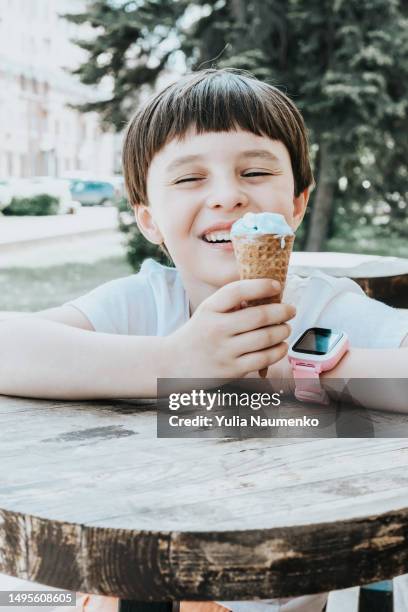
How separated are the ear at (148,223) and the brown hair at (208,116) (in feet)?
0.15

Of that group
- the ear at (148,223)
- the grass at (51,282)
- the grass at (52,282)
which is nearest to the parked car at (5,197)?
the grass at (52,282)

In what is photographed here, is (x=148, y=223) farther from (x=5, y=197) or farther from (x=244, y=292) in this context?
(x=5, y=197)

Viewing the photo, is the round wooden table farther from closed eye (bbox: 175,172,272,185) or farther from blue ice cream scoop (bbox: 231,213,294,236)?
closed eye (bbox: 175,172,272,185)

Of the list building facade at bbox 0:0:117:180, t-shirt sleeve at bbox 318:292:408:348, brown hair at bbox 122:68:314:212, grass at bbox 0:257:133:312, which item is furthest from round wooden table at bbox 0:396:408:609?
building facade at bbox 0:0:117:180

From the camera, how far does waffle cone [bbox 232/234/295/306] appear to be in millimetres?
1116

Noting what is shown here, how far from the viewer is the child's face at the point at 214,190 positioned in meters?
1.42

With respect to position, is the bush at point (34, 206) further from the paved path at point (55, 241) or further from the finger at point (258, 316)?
the finger at point (258, 316)

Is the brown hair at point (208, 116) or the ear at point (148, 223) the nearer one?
the brown hair at point (208, 116)

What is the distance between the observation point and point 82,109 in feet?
36.9

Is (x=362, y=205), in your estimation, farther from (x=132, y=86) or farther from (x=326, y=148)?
(x=132, y=86)

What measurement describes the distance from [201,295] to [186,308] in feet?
0.22

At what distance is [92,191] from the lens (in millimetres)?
23625

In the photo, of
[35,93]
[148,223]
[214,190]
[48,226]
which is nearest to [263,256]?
[214,190]

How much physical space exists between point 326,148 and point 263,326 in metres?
10.0
